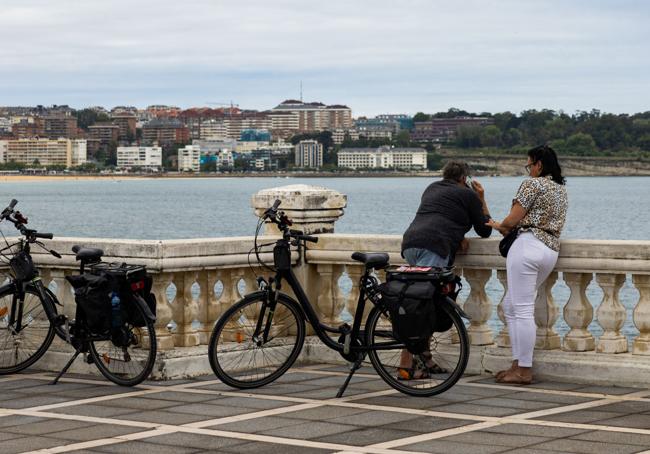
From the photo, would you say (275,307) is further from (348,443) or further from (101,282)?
(348,443)

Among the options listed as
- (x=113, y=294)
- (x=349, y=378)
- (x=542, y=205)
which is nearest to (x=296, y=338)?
(x=349, y=378)

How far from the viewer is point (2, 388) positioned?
8781 mm

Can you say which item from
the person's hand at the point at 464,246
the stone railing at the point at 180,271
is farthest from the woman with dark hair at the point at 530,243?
the stone railing at the point at 180,271

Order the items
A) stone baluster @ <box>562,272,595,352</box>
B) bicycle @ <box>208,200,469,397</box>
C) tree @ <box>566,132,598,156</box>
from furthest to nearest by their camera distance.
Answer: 1. tree @ <box>566,132,598,156</box>
2. stone baluster @ <box>562,272,595,352</box>
3. bicycle @ <box>208,200,469,397</box>

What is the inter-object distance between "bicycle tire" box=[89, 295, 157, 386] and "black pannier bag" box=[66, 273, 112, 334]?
0.14 meters

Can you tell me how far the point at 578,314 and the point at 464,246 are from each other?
0.87 metres

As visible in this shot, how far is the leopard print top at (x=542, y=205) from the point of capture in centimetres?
869

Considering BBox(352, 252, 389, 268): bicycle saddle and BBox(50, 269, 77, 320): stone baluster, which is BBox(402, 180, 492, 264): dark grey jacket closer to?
BBox(352, 252, 389, 268): bicycle saddle

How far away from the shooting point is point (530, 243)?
8.76m

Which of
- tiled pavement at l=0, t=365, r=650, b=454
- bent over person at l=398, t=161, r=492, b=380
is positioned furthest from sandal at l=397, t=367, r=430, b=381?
bent over person at l=398, t=161, r=492, b=380

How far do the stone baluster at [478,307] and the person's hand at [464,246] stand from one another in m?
0.19

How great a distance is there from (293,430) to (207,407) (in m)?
0.90

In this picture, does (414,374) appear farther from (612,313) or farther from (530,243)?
(612,313)

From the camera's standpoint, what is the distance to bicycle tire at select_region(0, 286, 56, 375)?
9273mm
